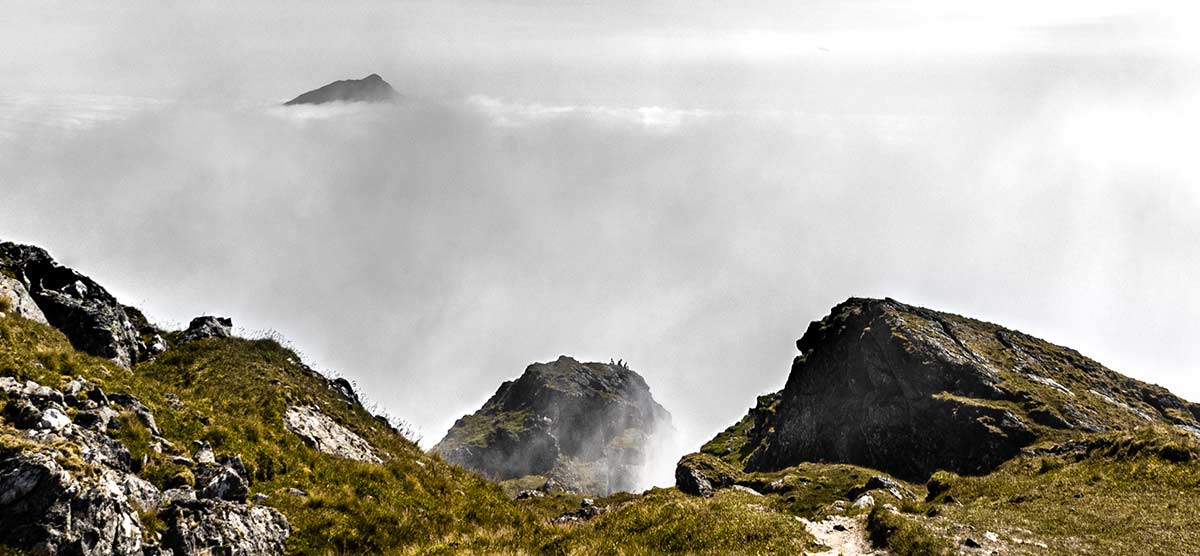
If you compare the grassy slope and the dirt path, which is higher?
the grassy slope

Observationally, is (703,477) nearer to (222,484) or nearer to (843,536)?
(843,536)

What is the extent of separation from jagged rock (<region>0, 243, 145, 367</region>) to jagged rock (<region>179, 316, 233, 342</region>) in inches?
241

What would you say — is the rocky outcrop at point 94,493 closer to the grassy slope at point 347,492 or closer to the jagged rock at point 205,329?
the grassy slope at point 347,492

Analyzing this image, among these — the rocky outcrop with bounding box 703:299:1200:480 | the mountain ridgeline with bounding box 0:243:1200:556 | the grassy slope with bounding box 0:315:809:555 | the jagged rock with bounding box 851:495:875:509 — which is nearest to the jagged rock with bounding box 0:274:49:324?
the mountain ridgeline with bounding box 0:243:1200:556

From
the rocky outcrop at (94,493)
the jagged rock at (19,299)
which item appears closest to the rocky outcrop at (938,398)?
the rocky outcrop at (94,493)

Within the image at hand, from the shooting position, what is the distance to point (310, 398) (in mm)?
39375

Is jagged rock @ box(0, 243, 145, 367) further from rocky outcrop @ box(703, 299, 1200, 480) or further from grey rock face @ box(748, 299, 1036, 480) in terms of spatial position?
rocky outcrop @ box(703, 299, 1200, 480)

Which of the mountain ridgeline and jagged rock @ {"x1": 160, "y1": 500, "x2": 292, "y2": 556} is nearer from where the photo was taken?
the mountain ridgeline

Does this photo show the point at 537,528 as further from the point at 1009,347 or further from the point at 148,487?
the point at 1009,347

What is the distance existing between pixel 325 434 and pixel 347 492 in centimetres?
1103

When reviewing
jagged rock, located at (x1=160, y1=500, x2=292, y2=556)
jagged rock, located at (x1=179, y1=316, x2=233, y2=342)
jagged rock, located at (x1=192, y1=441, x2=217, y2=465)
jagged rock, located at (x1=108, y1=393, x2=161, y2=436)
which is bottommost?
jagged rock, located at (x1=160, y1=500, x2=292, y2=556)

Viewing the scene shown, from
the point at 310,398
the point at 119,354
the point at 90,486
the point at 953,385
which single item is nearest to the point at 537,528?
the point at 90,486

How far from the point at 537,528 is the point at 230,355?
2758 centimetres

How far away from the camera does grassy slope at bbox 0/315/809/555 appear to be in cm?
2178
